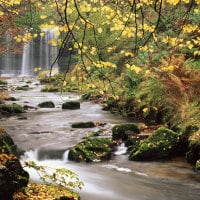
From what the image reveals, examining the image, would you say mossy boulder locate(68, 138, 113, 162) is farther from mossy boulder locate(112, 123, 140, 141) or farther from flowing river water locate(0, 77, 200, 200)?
mossy boulder locate(112, 123, 140, 141)

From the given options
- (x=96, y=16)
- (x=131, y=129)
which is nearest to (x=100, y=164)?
(x=131, y=129)

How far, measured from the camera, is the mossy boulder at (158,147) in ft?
25.6

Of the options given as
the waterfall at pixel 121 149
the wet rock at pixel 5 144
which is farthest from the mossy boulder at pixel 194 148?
the wet rock at pixel 5 144

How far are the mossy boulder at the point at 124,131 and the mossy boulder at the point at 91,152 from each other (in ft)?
3.30

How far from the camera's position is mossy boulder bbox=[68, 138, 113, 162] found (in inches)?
310

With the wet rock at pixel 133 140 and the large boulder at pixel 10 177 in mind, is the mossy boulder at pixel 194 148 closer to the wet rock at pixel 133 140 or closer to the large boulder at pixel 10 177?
the wet rock at pixel 133 140

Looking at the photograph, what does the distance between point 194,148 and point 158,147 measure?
2.63ft

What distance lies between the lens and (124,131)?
9.55 metres

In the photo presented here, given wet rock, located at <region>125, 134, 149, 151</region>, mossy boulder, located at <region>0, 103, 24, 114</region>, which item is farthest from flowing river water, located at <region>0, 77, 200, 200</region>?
mossy boulder, located at <region>0, 103, 24, 114</region>

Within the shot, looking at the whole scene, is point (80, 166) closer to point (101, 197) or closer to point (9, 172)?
point (101, 197)

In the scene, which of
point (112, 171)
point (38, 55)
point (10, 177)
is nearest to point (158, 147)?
point (112, 171)

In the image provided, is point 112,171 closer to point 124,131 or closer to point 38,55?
point 124,131

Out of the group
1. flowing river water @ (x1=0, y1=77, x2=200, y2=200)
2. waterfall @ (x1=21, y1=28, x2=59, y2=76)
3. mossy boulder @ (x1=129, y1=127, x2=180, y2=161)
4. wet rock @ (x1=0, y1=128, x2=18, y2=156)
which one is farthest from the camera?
waterfall @ (x1=21, y1=28, x2=59, y2=76)

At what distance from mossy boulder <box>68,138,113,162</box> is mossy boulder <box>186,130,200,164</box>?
178 centimetres
